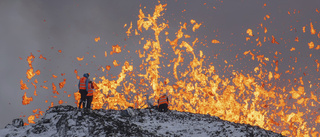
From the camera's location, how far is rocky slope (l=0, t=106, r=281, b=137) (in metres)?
9.53

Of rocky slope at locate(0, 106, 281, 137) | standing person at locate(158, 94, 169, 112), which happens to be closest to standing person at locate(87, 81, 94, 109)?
rocky slope at locate(0, 106, 281, 137)

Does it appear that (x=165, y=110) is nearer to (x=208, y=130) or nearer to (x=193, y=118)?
(x=193, y=118)

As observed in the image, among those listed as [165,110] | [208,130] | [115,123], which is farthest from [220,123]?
[115,123]

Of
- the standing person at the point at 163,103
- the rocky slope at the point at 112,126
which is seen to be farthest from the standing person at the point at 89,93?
the standing person at the point at 163,103

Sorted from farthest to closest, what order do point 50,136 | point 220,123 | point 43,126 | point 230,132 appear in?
point 220,123
point 230,132
point 43,126
point 50,136

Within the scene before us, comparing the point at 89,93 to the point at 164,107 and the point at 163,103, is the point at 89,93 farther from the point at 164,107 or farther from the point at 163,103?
the point at 164,107

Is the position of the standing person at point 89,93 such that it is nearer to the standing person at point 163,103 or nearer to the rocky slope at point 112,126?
the rocky slope at point 112,126

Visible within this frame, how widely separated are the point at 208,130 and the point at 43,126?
810 cm

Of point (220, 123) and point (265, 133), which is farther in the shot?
point (220, 123)

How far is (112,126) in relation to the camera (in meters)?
9.94

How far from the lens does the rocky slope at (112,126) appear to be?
31.3ft

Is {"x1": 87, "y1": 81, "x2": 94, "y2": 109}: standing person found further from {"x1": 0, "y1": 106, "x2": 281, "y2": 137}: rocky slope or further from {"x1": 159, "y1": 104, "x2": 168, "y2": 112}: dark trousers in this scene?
{"x1": 159, "y1": 104, "x2": 168, "y2": 112}: dark trousers

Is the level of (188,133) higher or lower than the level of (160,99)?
lower

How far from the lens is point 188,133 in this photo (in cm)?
1282
